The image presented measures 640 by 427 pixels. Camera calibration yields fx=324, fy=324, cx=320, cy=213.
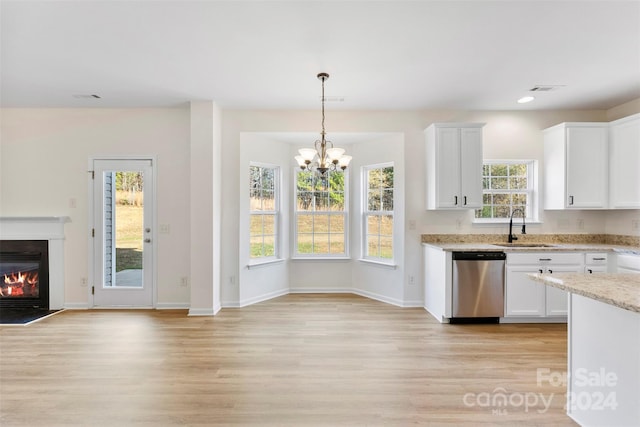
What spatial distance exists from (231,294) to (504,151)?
13.9ft

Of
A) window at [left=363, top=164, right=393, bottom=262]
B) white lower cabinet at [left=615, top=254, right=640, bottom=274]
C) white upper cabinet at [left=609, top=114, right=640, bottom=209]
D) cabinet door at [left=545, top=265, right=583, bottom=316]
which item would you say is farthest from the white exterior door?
white upper cabinet at [left=609, top=114, right=640, bottom=209]

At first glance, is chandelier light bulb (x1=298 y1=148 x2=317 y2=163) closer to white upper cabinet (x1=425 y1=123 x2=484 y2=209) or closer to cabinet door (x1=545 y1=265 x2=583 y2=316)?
white upper cabinet (x1=425 y1=123 x2=484 y2=209)

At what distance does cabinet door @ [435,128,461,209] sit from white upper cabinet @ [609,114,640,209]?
187 centimetres

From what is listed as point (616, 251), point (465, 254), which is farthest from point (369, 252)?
point (616, 251)

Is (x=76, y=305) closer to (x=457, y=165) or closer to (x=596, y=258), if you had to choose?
(x=457, y=165)

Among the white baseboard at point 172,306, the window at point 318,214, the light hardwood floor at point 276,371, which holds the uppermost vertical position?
the window at point 318,214

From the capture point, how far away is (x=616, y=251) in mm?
3666

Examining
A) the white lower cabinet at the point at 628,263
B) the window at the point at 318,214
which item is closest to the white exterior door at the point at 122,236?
the window at the point at 318,214

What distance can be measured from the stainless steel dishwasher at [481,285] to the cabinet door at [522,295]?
0.09 metres

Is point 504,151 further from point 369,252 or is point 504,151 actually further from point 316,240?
point 316,240

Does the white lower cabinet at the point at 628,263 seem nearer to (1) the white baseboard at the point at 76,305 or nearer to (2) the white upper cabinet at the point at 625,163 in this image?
(2) the white upper cabinet at the point at 625,163

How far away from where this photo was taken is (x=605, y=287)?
175cm

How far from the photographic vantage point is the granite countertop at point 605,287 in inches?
59.4

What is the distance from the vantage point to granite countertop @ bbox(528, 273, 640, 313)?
4.95ft
